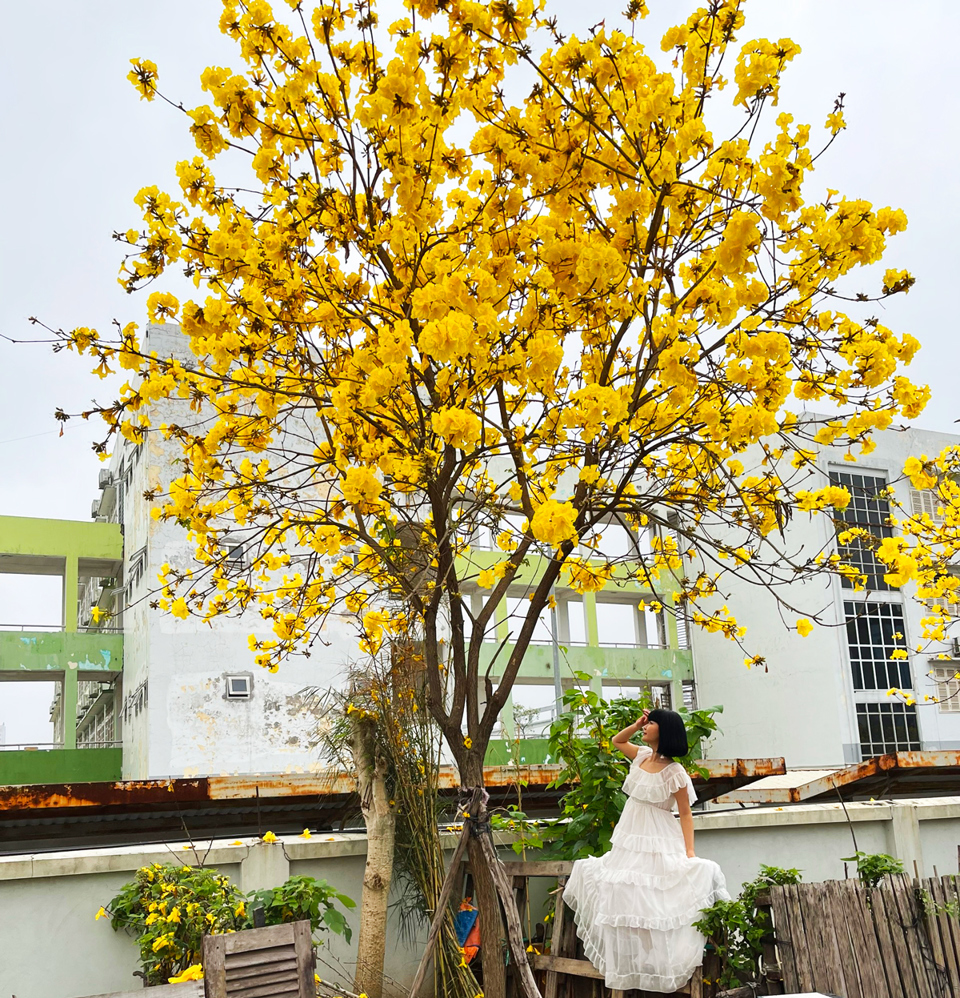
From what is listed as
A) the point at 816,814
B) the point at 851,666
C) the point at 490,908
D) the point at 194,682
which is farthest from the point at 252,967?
the point at 851,666

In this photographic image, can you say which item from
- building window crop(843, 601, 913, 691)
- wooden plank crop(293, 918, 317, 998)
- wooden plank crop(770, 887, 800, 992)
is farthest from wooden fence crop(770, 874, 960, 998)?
building window crop(843, 601, 913, 691)

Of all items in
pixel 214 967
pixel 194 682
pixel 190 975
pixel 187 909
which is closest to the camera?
pixel 214 967

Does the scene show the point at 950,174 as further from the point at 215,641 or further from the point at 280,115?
the point at 215,641

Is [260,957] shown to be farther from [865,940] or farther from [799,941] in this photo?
[865,940]

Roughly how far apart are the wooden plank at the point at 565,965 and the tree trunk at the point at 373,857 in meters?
0.74

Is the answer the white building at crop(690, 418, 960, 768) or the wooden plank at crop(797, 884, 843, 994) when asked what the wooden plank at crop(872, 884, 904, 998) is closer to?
the wooden plank at crop(797, 884, 843, 994)

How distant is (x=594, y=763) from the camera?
5176 millimetres

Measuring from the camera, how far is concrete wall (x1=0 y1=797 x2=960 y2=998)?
4129mm

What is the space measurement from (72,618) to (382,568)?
17.1 meters

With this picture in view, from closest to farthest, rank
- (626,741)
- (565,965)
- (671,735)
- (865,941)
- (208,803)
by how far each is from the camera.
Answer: (865,941), (671,735), (565,965), (626,741), (208,803)

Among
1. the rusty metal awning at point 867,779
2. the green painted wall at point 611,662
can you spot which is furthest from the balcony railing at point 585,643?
the rusty metal awning at point 867,779

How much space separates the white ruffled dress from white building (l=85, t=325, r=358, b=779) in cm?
1290

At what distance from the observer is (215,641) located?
1836 centimetres

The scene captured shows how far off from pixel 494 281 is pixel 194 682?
15725mm
